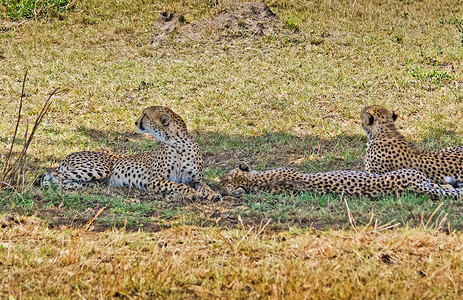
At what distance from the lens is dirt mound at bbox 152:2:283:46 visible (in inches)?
539

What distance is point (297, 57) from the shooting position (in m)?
12.6

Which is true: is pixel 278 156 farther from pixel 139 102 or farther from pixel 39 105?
pixel 39 105

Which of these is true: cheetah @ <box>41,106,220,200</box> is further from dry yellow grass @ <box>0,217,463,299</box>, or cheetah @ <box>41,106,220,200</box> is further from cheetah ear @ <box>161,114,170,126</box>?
dry yellow grass @ <box>0,217,463,299</box>

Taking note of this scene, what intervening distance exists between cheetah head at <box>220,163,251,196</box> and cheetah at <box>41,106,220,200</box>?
12.0 inches

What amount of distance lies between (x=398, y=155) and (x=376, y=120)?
24.0 inches

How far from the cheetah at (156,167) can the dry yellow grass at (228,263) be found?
210 centimetres

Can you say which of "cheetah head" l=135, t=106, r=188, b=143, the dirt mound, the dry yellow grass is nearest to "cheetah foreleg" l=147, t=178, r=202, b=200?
"cheetah head" l=135, t=106, r=188, b=143

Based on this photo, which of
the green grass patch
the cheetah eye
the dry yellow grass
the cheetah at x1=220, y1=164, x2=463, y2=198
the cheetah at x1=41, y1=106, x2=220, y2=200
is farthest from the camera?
the green grass patch

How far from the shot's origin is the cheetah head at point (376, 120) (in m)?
6.87

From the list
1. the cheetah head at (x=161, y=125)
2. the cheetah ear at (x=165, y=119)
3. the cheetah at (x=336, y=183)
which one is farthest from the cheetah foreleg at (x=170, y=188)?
the cheetah ear at (x=165, y=119)

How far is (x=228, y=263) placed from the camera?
12.0 feet

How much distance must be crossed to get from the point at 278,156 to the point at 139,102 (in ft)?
11.8

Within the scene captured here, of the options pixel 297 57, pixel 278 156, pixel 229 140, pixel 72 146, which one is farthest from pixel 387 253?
pixel 297 57

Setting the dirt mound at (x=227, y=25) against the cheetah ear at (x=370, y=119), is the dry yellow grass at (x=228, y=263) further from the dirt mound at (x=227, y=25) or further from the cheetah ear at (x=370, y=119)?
Result: the dirt mound at (x=227, y=25)
